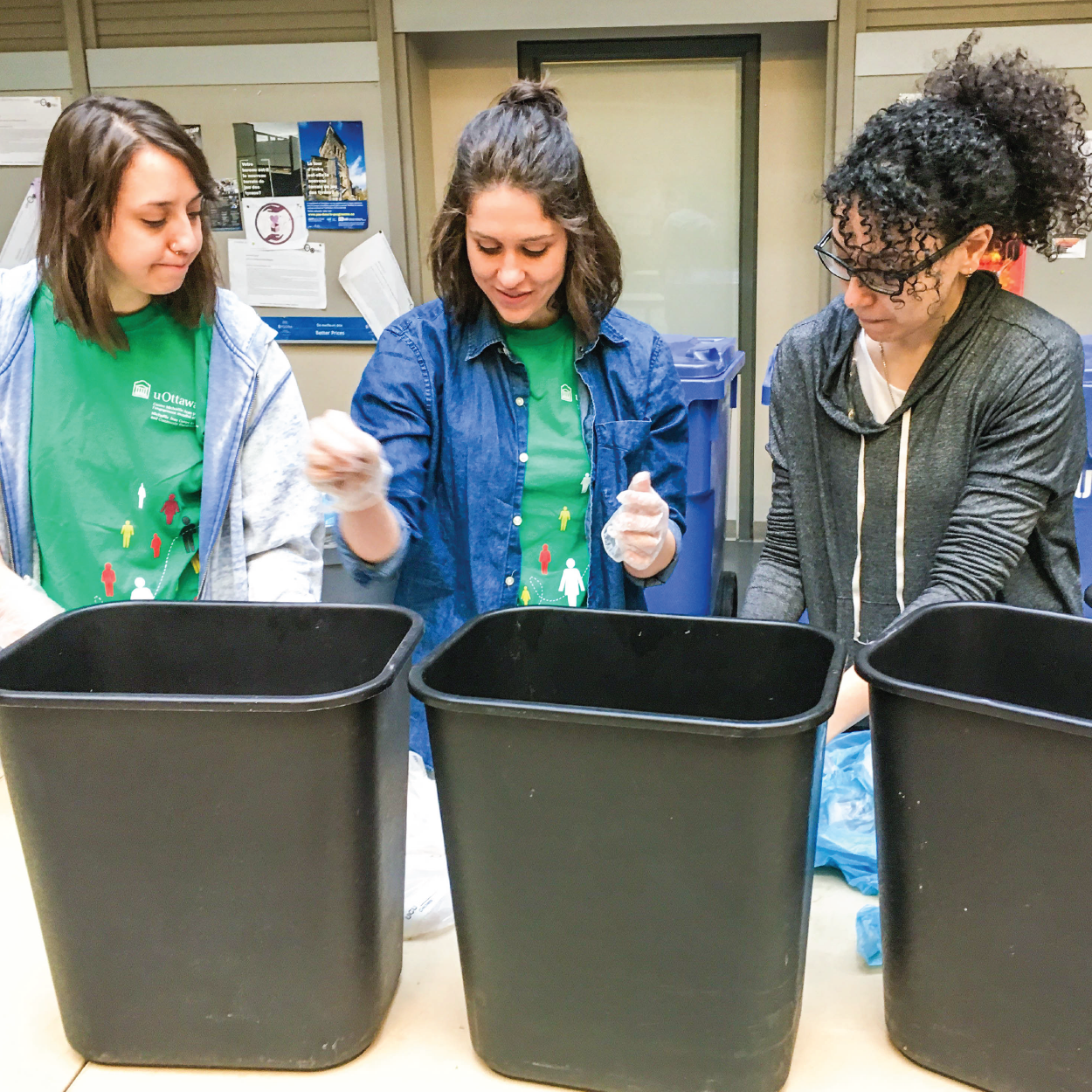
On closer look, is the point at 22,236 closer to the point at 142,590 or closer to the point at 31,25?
the point at 31,25

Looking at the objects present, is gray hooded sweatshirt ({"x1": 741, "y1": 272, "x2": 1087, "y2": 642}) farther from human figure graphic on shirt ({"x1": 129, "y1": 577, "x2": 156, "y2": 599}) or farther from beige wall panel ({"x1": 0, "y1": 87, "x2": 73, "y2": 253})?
beige wall panel ({"x1": 0, "y1": 87, "x2": 73, "y2": 253})

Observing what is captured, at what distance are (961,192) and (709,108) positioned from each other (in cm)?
294

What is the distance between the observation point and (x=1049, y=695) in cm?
88

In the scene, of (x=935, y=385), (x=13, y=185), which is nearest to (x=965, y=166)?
(x=935, y=385)

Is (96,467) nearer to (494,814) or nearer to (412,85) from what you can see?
(494,814)

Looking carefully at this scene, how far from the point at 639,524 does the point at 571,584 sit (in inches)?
9.1

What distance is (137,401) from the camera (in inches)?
50.9

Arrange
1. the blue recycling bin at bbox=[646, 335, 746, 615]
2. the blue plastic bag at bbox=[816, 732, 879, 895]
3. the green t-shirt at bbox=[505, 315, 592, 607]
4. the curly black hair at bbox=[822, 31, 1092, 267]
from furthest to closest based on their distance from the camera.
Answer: the blue recycling bin at bbox=[646, 335, 746, 615] → the green t-shirt at bbox=[505, 315, 592, 607] → the curly black hair at bbox=[822, 31, 1092, 267] → the blue plastic bag at bbox=[816, 732, 879, 895]

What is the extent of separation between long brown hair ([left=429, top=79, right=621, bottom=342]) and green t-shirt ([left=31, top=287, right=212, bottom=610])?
0.33m

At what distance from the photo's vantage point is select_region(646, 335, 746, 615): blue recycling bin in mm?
2143

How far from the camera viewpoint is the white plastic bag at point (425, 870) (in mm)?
940

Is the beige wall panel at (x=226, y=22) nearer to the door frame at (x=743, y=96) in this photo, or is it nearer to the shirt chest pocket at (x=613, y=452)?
the door frame at (x=743, y=96)

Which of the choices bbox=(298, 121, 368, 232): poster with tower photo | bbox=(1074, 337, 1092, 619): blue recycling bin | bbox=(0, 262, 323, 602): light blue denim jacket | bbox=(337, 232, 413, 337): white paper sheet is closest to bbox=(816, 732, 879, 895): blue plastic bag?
bbox=(0, 262, 323, 602): light blue denim jacket

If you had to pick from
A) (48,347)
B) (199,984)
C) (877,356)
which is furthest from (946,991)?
(48,347)
